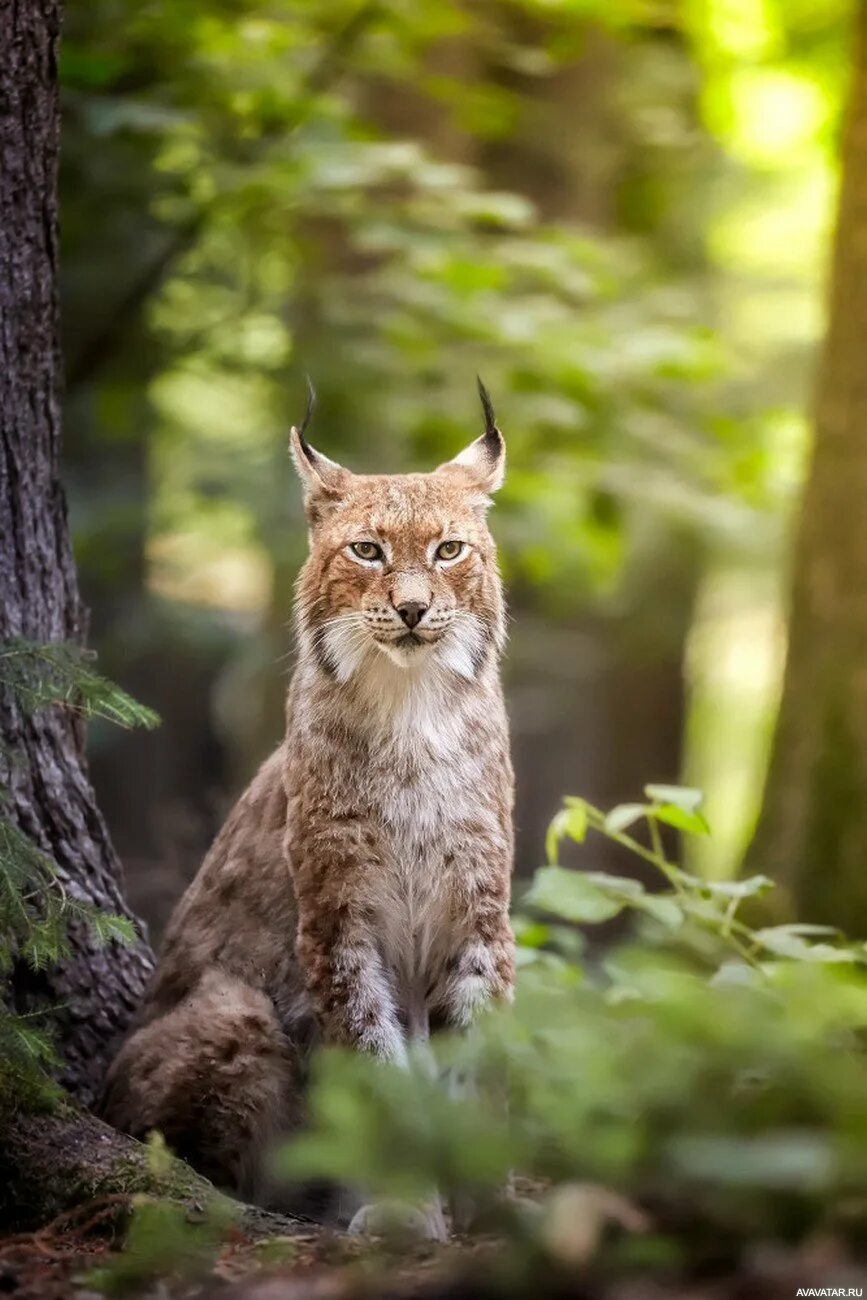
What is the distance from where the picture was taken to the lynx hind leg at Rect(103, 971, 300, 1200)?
145 inches

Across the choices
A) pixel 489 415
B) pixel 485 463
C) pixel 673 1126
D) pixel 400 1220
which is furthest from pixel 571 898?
pixel 673 1126

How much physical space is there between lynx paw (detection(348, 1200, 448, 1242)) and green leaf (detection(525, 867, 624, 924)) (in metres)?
0.85

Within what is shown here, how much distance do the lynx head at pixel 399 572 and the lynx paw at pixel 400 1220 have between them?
51.7 inches

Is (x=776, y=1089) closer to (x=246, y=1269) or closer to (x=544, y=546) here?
(x=246, y=1269)

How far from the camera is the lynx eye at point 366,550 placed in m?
3.86

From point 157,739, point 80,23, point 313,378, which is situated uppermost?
point 80,23

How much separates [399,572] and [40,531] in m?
1.00

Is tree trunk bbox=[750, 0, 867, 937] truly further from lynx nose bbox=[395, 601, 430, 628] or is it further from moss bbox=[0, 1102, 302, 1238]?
moss bbox=[0, 1102, 302, 1238]

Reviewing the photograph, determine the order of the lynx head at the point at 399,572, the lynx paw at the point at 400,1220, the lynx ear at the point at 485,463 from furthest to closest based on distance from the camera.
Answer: the lynx ear at the point at 485,463, the lynx head at the point at 399,572, the lynx paw at the point at 400,1220

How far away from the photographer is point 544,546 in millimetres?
7414

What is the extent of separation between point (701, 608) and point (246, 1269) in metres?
8.91

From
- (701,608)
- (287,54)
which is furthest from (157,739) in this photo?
(287,54)

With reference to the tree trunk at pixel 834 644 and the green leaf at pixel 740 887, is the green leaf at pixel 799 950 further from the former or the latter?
the tree trunk at pixel 834 644

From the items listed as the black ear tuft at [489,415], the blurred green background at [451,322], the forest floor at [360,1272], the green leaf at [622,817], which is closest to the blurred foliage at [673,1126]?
the forest floor at [360,1272]
